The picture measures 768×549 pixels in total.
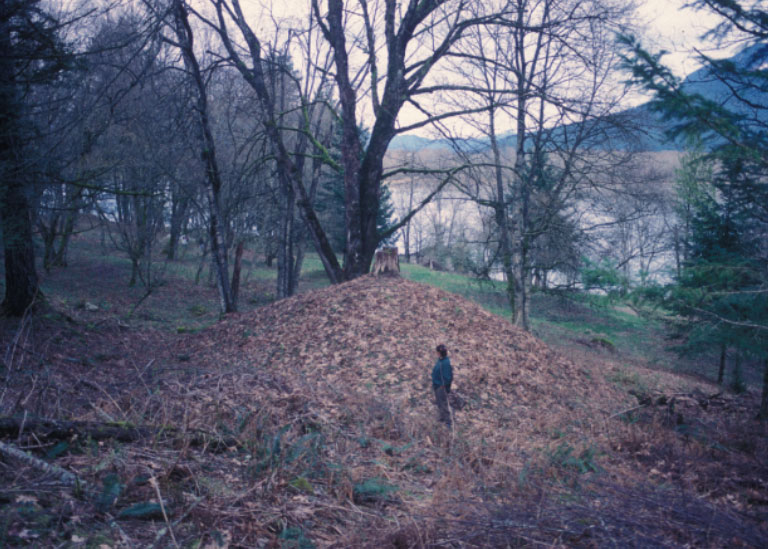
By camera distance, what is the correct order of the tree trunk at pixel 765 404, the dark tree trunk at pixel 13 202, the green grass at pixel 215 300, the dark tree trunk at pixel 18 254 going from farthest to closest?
1. the green grass at pixel 215 300
2. the dark tree trunk at pixel 18 254
3. the tree trunk at pixel 765 404
4. the dark tree trunk at pixel 13 202

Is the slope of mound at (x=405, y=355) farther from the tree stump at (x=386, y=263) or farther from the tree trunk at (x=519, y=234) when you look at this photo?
the tree trunk at (x=519, y=234)

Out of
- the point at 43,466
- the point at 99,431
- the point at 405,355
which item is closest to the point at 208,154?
the point at 405,355

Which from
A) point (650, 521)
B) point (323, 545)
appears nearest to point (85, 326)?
point (323, 545)

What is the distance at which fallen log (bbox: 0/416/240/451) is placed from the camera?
126 inches

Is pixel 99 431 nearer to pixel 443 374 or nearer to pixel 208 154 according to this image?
pixel 443 374

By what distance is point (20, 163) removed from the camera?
730 cm

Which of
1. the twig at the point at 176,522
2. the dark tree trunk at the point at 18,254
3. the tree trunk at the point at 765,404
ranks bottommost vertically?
the tree trunk at the point at 765,404

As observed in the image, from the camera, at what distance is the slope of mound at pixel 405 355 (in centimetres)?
730

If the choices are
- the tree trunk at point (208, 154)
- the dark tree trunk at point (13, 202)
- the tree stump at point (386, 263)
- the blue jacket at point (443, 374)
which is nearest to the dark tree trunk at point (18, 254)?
the dark tree trunk at point (13, 202)

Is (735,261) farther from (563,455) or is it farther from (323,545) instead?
(323,545)

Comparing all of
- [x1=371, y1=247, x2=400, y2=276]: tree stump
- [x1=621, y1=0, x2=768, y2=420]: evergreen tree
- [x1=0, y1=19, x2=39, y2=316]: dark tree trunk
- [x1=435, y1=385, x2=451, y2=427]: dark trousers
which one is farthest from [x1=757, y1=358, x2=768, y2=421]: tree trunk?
[x1=0, y1=19, x2=39, y2=316]: dark tree trunk

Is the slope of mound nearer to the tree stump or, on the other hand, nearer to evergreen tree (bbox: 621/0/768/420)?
the tree stump

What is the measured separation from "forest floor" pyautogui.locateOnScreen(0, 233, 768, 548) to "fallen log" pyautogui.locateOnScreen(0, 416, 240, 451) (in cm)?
1

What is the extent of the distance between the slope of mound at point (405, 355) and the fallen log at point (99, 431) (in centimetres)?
202
